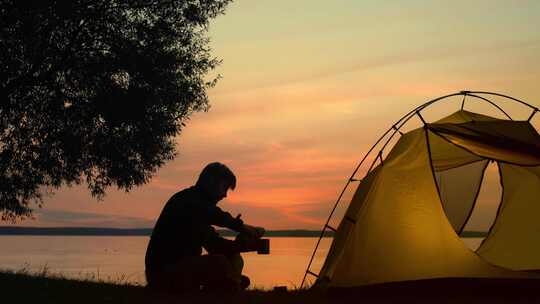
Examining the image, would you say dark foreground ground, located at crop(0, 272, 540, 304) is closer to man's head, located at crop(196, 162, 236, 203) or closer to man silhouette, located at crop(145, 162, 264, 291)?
man silhouette, located at crop(145, 162, 264, 291)

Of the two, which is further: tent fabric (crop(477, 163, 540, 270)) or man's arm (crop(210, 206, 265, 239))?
tent fabric (crop(477, 163, 540, 270))

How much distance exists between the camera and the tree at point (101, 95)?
18.2m

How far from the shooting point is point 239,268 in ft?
31.4

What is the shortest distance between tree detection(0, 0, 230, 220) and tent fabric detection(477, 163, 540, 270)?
27.5 feet

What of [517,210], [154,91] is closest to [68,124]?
[154,91]

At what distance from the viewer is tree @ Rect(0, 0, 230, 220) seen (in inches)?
715

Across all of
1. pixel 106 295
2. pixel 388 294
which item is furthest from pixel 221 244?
pixel 388 294

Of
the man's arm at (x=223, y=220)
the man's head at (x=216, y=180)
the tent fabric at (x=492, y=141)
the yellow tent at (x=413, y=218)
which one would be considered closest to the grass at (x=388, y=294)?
the yellow tent at (x=413, y=218)

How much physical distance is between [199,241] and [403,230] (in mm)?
3807

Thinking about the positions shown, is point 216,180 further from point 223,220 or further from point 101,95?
point 101,95

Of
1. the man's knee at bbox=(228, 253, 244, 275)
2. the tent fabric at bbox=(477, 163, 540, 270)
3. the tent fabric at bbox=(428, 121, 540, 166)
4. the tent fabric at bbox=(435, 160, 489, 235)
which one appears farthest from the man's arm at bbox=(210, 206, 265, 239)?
the tent fabric at bbox=(435, 160, 489, 235)

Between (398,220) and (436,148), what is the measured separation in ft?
8.43

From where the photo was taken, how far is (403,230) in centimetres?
1165

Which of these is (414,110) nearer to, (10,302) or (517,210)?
(517,210)
